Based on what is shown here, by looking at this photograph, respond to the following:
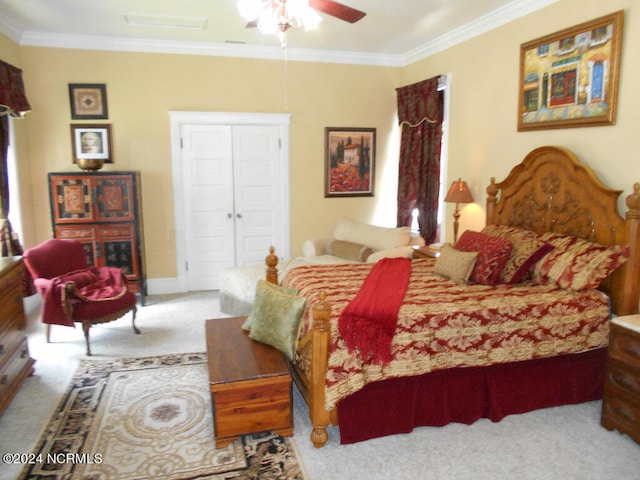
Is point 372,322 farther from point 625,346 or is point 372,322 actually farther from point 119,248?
point 119,248

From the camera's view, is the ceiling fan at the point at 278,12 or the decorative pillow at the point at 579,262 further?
the decorative pillow at the point at 579,262

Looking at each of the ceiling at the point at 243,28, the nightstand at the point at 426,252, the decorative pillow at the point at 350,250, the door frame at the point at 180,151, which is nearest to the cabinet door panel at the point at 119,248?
the door frame at the point at 180,151

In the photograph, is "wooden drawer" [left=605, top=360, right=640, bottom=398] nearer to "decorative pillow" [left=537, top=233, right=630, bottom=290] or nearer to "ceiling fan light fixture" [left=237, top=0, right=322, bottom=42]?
"decorative pillow" [left=537, top=233, right=630, bottom=290]

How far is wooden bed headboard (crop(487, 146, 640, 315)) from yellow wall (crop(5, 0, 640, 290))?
0.16 metres

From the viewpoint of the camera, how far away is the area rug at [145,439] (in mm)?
2508

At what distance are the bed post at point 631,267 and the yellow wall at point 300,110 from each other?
0.49 meters

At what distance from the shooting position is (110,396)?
3.28 metres

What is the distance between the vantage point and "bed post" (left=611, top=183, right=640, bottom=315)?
298 cm

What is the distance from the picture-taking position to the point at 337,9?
2.63m

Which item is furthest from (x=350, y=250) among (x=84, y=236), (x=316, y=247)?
(x=84, y=236)

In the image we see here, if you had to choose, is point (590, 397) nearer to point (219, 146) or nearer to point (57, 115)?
point (219, 146)

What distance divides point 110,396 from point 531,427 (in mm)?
2816

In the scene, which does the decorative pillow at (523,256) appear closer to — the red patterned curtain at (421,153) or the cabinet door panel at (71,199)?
the red patterned curtain at (421,153)

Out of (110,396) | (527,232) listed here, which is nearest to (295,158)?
(527,232)
